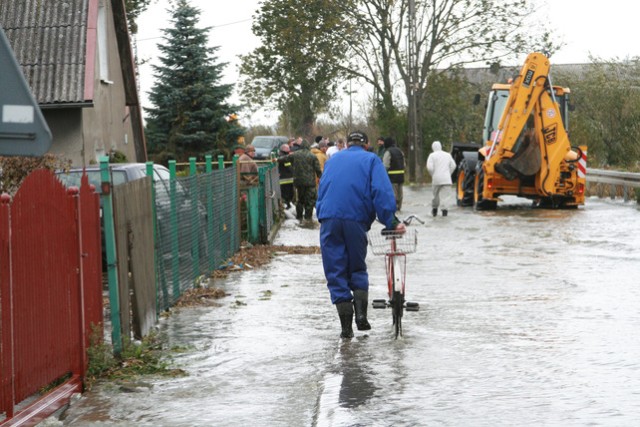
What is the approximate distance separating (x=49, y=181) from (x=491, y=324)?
16.1ft

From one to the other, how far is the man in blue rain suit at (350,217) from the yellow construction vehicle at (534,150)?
18.1 meters

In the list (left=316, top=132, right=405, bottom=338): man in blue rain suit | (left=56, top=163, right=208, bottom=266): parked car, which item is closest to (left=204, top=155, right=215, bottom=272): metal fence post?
(left=56, top=163, right=208, bottom=266): parked car

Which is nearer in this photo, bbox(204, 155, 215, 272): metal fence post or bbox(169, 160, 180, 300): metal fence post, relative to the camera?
bbox(169, 160, 180, 300): metal fence post

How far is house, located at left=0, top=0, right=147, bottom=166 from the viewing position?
2458cm

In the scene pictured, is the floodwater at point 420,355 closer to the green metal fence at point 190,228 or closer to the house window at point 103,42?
the green metal fence at point 190,228

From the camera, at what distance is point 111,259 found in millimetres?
9000

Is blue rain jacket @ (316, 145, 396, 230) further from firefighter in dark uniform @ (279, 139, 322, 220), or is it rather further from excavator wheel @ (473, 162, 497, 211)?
excavator wheel @ (473, 162, 497, 211)

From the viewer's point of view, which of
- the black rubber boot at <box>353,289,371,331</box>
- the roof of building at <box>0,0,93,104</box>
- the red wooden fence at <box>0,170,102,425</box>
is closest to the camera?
the red wooden fence at <box>0,170,102,425</box>

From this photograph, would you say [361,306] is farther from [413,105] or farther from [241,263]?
[413,105]

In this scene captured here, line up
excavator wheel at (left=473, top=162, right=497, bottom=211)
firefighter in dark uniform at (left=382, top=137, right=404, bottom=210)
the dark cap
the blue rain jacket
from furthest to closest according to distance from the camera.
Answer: excavator wheel at (left=473, top=162, right=497, bottom=211)
firefighter in dark uniform at (left=382, top=137, right=404, bottom=210)
the dark cap
the blue rain jacket

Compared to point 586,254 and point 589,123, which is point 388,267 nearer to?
point 586,254

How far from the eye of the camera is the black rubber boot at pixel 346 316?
1024 centimetres

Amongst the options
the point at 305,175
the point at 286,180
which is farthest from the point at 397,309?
the point at 286,180

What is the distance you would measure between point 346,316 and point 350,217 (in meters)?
0.81
